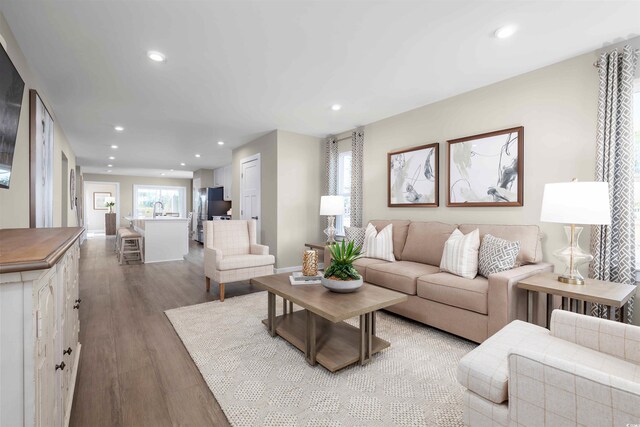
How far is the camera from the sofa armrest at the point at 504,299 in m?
2.19

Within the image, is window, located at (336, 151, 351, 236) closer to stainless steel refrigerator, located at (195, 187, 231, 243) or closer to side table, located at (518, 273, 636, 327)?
side table, located at (518, 273, 636, 327)

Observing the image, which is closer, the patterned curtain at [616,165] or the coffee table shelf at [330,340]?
the coffee table shelf at [330,340]

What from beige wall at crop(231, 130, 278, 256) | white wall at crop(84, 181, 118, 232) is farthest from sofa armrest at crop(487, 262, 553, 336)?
white wall at crop(84, 181, 118, 232)

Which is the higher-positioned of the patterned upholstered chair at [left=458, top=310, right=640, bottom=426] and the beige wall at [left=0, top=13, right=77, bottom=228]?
the beige wall at [left=0, top=13, right=77, bottom=228]

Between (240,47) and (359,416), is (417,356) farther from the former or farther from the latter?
(240,47)

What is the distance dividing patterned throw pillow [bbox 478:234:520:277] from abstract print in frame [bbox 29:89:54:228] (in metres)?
3.96

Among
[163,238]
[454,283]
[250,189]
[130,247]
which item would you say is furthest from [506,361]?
[130,247]

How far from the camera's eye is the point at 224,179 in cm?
898

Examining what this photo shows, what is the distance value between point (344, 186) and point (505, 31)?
3.25 m

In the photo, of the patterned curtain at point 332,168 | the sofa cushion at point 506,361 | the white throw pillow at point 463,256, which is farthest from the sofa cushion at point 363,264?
the patterned curtain at point 332,168

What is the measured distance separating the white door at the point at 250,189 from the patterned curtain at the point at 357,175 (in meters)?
1.83

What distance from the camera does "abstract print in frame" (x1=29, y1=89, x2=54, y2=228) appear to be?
2527 mm

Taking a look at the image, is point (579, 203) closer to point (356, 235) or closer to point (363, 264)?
point (363, 264)

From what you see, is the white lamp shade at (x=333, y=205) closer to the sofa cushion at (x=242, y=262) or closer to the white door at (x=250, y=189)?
the sofa cushion at (x=242, y=262)
